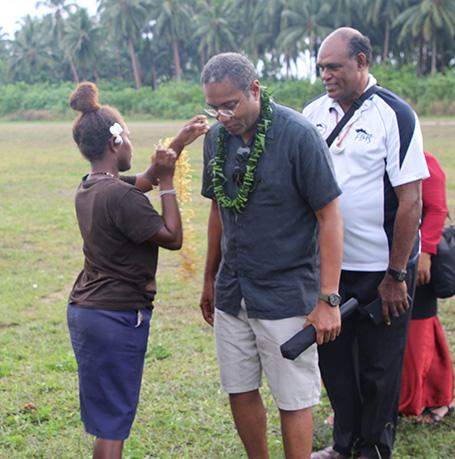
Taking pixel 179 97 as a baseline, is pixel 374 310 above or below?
above

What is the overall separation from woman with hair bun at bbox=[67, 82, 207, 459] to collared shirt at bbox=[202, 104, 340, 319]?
0.27 meters

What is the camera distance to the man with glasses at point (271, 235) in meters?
3.15

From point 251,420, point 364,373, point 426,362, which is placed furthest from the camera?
point 426,362

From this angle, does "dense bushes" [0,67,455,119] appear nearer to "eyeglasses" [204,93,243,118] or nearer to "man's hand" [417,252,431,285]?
"man's hand" [417,252,431,285]

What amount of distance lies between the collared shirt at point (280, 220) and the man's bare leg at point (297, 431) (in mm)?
436

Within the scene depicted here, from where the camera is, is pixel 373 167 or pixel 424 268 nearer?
pixel 373 167

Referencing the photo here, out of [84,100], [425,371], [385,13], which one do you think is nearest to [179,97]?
[385,13]

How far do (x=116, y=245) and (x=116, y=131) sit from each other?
1.55 ft

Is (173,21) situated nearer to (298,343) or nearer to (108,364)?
(108,364)

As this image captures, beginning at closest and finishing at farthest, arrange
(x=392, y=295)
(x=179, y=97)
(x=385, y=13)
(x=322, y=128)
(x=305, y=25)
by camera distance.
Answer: (x=392, y=295) → (x=322, y=128) → (x=179, y=97) → (x=385, y=13) → (x=305, y=25)

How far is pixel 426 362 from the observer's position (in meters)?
4.46

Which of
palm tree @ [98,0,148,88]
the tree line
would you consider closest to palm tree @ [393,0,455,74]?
the tree line

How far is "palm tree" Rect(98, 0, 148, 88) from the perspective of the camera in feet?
230

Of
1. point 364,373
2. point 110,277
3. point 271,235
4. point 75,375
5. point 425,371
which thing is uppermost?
point 271,235
